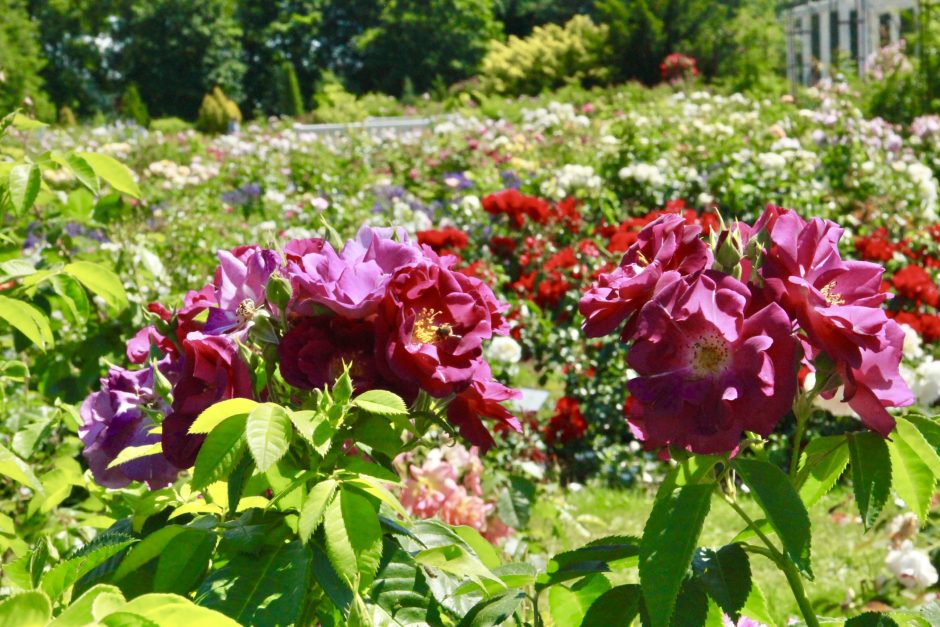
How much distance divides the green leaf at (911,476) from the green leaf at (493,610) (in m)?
0.33

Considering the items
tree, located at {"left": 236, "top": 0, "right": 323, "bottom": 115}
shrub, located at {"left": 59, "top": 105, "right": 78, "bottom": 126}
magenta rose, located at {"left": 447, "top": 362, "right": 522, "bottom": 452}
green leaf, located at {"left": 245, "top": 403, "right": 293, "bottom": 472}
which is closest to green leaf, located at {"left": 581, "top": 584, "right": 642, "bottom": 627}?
magenta rose, located at {"left": 447, "top": 362, "right": 522, "bottom": 452}

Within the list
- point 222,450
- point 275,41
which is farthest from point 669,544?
point 275,41

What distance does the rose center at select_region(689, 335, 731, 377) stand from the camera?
2.53 feet

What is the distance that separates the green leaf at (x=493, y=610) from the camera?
808mm

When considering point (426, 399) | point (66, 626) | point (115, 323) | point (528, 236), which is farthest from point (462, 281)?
point (528, 236)

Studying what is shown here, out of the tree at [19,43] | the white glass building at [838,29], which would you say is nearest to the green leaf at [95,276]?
the white glass building at [838,29]

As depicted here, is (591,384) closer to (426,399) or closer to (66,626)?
(426,399)

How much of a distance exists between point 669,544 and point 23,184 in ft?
3.29

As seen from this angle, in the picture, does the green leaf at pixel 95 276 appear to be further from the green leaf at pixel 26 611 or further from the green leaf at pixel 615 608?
the green leaf at pixel 26 611

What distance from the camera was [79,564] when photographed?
0.74 m

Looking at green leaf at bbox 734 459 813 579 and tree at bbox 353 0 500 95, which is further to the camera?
tree at bbox 353 0 500 95

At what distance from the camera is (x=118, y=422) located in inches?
40.0

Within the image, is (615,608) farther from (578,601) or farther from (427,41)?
(427,41)

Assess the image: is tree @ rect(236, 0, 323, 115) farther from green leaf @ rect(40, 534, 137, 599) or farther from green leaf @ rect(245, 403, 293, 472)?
green leaf @ rect(245, 403, 293, 472)
